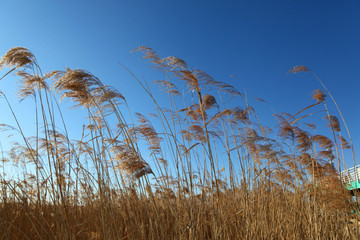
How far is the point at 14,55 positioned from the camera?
2648 mm

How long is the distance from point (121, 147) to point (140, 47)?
119 cm

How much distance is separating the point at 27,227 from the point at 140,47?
2.96 metres

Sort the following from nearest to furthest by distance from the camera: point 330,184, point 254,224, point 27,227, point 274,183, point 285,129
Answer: point 254,224, point 27,227, point 274,183, point 285,129, point 330,184

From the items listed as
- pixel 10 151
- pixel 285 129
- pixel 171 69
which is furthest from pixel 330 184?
pixel 10 151

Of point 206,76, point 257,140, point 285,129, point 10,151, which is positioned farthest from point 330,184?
point 10,151

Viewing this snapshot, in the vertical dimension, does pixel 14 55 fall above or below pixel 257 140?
above

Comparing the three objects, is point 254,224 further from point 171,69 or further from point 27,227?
point 27,227

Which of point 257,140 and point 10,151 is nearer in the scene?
point 257,140

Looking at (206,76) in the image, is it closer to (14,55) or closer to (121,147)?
(121,147)

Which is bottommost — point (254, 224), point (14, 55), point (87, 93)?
point (254, 224)

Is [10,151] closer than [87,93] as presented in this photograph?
No

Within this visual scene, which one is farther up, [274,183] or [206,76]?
[206,76]

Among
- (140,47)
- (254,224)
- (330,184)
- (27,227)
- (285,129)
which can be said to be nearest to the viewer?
(254,224)

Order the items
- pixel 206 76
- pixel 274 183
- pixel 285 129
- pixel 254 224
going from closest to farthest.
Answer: pixel 254 224
pixel 206 76
pixel 274 183
pixel 285 129
